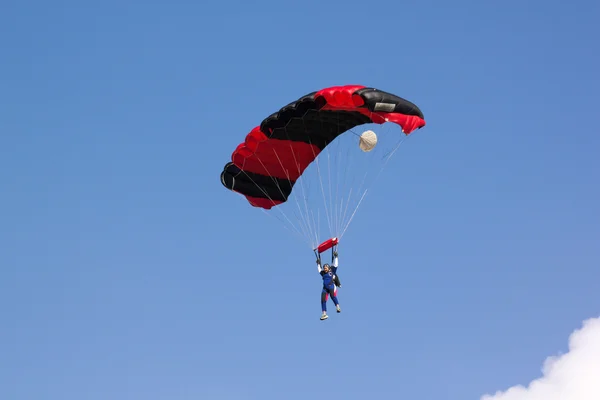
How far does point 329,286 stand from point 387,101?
4434 millimetres

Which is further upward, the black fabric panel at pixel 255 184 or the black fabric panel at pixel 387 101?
the black fabric panel at pixel 255 184

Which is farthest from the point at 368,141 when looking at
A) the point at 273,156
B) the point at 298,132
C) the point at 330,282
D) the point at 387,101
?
the point at 330,282

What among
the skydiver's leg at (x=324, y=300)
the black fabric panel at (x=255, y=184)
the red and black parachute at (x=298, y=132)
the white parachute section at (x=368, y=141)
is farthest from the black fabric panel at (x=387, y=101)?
the black fabric panel at (x=255, y=184)

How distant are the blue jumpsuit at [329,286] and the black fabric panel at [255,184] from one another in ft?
12.7

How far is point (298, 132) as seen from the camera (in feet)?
98.3

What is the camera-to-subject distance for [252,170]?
31016 mm

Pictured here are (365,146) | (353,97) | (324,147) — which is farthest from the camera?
(324,147)

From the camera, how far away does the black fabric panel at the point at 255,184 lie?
31.0 m

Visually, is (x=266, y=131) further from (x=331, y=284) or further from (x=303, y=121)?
(x=331, y=284)

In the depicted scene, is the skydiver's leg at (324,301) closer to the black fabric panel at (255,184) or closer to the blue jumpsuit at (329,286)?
the blue jumpsuit at (329,286)

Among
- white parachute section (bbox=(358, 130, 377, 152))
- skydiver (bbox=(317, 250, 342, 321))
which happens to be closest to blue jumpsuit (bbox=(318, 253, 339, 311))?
skydiver (bbox=(317, 250, 342, 321))

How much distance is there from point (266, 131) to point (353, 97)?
8.88 feet

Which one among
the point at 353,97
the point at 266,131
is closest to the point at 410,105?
the point at 353,97

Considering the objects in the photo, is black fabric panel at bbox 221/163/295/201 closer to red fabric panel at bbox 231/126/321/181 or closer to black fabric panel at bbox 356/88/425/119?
red fabric panel at bbox 231/126/321/181
